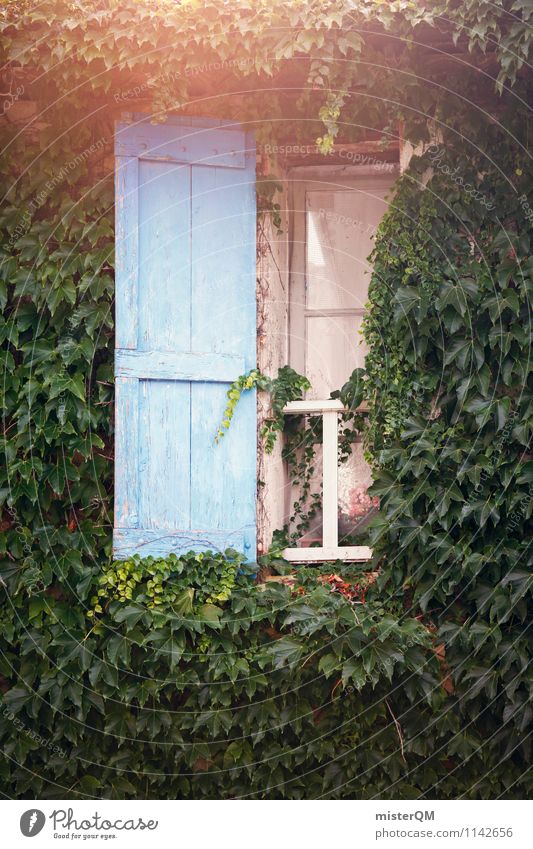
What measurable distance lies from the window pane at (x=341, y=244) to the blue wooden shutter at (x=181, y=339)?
2.03ft

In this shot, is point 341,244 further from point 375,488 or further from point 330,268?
point 375,488

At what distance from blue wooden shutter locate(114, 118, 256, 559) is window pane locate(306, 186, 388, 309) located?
620 mm

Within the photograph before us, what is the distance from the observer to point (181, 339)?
17.4 feet

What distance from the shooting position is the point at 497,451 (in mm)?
5160

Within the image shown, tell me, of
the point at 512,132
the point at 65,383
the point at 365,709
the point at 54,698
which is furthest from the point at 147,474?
the point at 512,132

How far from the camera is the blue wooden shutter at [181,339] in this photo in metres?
5.23
